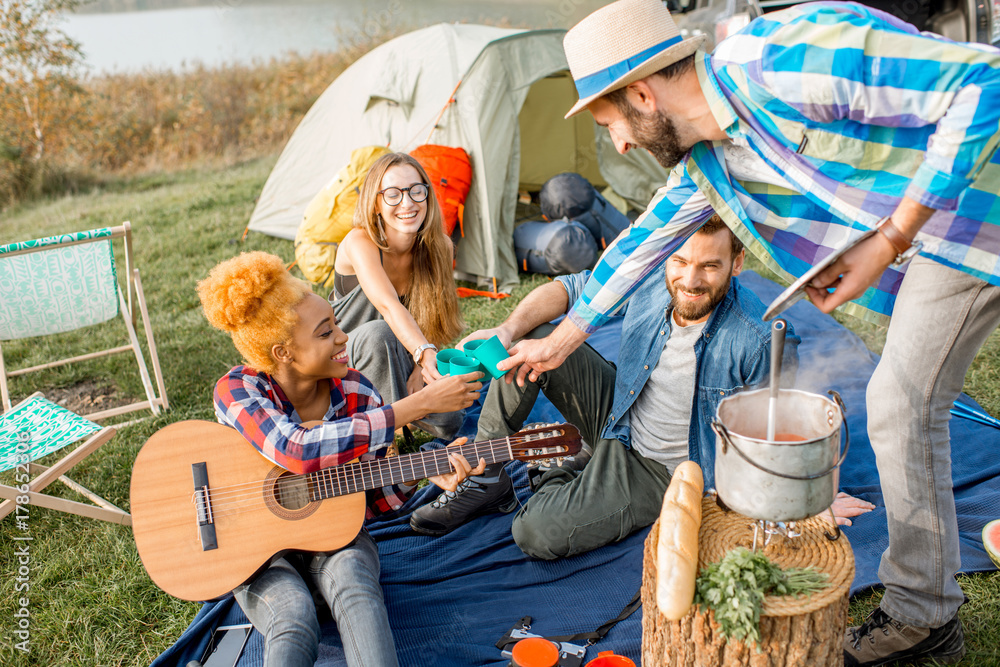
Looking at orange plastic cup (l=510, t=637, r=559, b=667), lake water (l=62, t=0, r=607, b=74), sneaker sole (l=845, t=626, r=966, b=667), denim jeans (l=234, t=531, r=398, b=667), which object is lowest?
sneaker sole (l=845, t=626, r=966, b=667)

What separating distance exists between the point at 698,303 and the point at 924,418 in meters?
0.97

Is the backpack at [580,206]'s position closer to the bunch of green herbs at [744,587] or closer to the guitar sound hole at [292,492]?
the guitar sound hole at [292,492]

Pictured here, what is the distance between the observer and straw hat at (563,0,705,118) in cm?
202

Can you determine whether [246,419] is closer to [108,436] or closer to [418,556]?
[418,556]

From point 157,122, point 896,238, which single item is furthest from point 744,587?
point 157,122

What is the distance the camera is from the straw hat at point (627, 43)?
2.02 metres

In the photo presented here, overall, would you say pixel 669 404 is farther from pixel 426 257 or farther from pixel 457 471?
pixel 426 257

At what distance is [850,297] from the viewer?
1.77m

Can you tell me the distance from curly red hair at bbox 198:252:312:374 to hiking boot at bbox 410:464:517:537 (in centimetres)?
101

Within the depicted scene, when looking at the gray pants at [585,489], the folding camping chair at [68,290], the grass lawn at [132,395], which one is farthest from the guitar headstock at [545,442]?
the folding camping chair at [68,290]

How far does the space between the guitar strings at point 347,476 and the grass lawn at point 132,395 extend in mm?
672

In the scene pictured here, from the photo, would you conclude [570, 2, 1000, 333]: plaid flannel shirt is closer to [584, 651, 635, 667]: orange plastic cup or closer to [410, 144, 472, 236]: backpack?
[584, 651, 635, 667]: orange plastic cup

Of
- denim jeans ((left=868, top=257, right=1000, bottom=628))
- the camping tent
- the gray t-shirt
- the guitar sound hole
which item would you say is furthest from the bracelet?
the camping tent

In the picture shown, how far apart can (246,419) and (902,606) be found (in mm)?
2214
